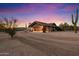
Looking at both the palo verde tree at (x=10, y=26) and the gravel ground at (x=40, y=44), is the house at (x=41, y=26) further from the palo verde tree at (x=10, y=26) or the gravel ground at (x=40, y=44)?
the palo verde tree at (x=10, y=26)

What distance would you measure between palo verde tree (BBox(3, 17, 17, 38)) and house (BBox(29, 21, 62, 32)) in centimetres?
25

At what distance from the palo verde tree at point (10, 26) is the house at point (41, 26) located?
25 cm

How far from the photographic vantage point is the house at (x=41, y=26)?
3.37 meters

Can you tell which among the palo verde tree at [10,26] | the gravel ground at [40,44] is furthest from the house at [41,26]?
the palo verde tree at [10,26]

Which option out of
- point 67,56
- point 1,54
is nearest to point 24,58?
point 1,54

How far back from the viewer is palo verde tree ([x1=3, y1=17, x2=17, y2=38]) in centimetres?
336

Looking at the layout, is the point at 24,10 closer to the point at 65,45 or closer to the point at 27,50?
the point at 27,50

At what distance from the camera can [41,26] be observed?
3.42m

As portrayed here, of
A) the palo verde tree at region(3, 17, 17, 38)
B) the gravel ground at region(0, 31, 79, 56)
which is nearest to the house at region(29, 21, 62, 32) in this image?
the gravel ground at region(0, 31, 79, 56)

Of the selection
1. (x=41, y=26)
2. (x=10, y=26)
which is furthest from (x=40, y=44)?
(x=10, y=26)

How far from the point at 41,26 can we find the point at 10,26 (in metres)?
0.46

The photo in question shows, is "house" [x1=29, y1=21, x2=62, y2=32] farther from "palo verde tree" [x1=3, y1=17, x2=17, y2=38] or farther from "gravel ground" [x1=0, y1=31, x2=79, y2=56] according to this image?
"palo verde tree" [x1=3, y1=17, x2=17, y2=38]

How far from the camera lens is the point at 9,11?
3338mm

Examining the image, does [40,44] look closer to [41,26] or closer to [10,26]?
[41,26]
